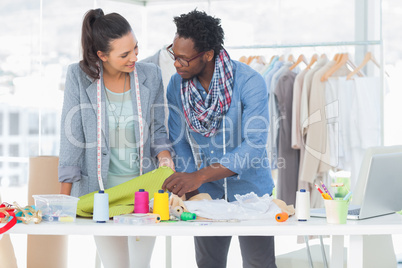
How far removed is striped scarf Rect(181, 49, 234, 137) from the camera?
220 centimetres

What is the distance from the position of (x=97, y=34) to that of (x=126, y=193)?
64cm

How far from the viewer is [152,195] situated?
6.63 feet

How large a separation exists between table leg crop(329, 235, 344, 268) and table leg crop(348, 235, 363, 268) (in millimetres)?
204

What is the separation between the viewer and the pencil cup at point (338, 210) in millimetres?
1764

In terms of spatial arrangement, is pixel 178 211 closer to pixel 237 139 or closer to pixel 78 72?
pixel 237 139

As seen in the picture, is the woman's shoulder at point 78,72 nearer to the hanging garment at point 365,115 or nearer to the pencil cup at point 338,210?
the pencil cup at point 338,210

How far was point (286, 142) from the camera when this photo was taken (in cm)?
358

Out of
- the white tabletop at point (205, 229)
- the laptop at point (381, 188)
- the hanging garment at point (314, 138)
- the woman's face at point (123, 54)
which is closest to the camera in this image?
the white tabletop at point (205, 229)

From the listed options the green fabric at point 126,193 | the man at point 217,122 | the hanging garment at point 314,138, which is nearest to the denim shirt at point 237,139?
the man at point 217,122

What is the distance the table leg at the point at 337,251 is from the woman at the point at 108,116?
0.69 metres

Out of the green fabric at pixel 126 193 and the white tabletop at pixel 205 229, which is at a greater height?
the green fabric at pixel 126 193

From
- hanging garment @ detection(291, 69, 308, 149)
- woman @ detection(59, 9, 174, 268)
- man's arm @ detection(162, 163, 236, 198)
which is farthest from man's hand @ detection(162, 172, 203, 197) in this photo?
hanging garment @ detection(291, 69, 308, 149)

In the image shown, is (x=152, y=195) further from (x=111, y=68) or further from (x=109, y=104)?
(x=111, y=68)

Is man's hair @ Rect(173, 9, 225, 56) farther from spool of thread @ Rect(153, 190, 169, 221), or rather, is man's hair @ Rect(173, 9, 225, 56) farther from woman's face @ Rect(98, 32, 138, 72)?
spool of thread @ Rect(153, 190, 169, 221)
